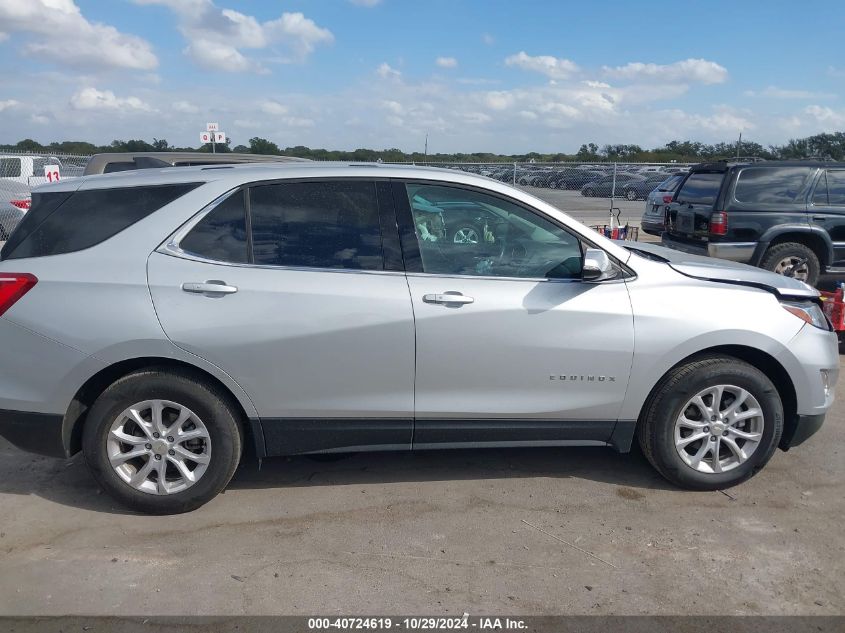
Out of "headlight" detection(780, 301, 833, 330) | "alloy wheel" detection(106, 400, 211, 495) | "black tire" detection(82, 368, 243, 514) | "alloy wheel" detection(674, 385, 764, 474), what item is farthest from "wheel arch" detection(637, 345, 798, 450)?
"alloy wheel" detection(106, 400, 211, 495)

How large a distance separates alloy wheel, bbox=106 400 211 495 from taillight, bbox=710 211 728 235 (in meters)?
7.05

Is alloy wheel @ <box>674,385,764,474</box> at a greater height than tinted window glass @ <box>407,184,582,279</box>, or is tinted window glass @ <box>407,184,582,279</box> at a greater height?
tinted window glass @ <box>407,184,582,279</box>

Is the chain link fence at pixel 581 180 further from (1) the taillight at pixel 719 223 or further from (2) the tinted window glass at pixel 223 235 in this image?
(2) the tinted window glass at pixel 223 235

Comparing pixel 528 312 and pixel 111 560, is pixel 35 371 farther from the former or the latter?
pixel 528 312

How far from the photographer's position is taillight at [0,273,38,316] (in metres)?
3.68

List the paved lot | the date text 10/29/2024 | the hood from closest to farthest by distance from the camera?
the date text 10/29/2024 < the paved lot < the hood

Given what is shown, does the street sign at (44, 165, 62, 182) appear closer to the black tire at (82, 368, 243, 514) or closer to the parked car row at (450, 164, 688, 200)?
the parked car row at (450, 164, 688, 200)

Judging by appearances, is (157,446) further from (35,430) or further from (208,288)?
(208,288)

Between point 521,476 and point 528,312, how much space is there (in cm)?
111

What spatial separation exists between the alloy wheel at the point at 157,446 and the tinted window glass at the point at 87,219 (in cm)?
91

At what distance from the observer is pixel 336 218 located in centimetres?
392

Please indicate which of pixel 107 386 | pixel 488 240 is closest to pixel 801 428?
pixel 488 240

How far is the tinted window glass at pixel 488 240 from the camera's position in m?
3.93

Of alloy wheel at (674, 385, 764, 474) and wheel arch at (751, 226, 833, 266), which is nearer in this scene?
alloy wheel at (674, 385, 764, 474)
